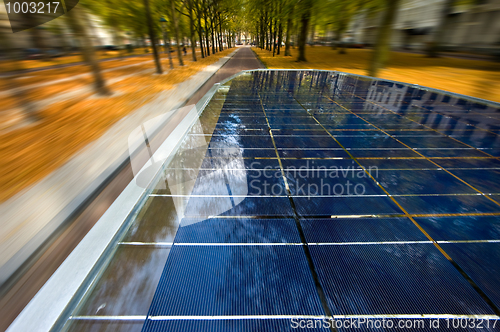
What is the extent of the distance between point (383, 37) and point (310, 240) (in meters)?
18.5

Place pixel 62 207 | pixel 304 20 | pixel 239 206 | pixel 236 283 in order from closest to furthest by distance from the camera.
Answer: pixel 236 283 → pixel 239 206 → pixel 62 207 → pixel 304 20

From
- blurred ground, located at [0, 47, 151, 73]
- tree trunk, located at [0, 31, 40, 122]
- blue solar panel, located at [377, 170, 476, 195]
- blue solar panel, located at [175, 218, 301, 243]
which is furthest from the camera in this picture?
blurred ground, located at [0, 47, 151, 73]

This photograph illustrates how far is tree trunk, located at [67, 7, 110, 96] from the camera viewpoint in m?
12.1

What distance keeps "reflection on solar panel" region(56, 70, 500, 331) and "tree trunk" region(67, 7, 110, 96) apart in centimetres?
1058

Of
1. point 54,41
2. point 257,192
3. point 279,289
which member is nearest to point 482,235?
point 279,289

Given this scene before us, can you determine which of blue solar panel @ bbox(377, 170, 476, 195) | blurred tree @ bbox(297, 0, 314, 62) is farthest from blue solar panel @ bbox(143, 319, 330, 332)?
blurred tree @ bbox(297, 0, 314, 62)

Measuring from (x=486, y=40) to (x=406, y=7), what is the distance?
13.9 m

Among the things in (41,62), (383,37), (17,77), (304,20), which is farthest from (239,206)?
(41,62)

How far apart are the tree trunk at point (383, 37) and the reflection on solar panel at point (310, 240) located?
12.4 metres

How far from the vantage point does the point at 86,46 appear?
1252cm

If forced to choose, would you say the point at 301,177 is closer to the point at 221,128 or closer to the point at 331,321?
the point at 331,321

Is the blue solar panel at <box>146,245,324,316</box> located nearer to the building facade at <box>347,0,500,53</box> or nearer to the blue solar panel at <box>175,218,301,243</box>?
the blue solar panel at <box>175,218,301,243</box>

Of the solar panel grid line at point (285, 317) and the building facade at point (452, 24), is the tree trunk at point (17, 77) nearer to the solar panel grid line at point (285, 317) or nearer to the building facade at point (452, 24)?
the solar panel grid line at point (285, 317)

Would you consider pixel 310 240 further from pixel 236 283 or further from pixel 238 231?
pixel 236 283
